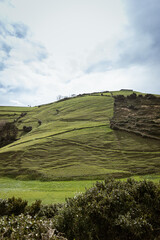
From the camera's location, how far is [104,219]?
→ 827cm

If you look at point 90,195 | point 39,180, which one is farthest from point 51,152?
point 90,195

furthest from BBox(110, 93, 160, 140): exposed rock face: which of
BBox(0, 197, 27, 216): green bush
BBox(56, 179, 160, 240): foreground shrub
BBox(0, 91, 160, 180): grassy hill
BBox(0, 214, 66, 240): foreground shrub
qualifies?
BBox(0, 214, 66, 240): foreground shrub

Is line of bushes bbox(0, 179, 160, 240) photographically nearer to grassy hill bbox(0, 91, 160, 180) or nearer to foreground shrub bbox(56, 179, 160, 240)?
foreground shrub bbox(56, 179, 160, 240)

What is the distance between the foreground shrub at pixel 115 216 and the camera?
24.4 ft

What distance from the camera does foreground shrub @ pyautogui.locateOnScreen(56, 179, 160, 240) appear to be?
292 inches

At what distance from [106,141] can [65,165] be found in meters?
14.9

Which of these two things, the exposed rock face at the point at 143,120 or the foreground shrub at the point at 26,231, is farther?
the exposed rock face at the point at 143,120

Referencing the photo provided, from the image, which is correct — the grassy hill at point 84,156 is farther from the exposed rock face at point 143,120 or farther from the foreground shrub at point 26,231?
the foreground shrub at point 26,231

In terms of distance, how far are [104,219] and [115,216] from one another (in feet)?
2.17

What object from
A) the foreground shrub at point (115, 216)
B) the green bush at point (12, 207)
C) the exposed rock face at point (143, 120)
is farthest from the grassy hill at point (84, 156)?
the foreground shrub at point (115, 216)

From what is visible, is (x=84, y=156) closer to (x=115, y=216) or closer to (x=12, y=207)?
(x=12, y=207)

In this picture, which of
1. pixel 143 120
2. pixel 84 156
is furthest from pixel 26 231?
pixel 143 120

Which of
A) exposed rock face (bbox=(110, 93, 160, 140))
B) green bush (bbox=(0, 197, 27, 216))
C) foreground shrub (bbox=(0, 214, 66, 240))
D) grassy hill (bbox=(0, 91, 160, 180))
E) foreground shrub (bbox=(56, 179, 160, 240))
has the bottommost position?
grassy hill (bbox=(0, 91, 160, 180))

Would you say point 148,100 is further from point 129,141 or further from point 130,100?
point 129,141
